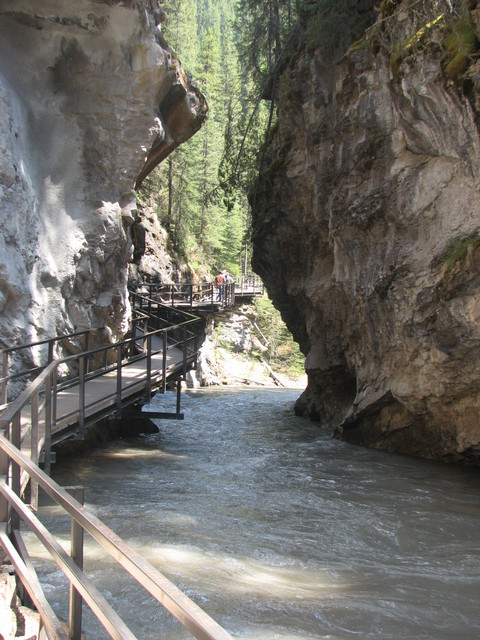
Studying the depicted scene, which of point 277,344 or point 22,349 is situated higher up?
point 22,349

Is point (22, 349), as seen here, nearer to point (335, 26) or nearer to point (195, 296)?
point (335, 26)

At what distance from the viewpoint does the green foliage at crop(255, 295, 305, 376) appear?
126 ft

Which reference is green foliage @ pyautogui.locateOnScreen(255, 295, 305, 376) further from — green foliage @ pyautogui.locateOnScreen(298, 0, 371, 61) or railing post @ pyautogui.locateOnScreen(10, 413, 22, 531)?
railing post @ pyautogui.locateOnScreen(10, 413, 22, 531)

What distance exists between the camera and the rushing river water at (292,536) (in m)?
4.76

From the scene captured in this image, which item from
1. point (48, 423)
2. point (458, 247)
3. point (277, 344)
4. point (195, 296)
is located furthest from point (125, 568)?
point (277, 344)

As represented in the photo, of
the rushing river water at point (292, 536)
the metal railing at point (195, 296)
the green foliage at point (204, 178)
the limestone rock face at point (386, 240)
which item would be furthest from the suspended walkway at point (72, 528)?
the green foliage at point (204, 178)

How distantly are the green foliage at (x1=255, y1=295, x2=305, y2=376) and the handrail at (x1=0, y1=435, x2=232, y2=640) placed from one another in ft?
113

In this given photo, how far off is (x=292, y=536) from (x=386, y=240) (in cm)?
734

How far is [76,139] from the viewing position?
1302 cm

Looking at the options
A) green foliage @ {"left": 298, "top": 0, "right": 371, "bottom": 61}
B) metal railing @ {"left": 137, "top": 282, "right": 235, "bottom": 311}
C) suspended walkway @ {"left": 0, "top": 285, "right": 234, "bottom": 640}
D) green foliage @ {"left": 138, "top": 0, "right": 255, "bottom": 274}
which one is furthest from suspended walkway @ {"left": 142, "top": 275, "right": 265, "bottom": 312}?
suspended walkway @ {"left": 0, "top": 285, "right": 234, "bottom": 640}

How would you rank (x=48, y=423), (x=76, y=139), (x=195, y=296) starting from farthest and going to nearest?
(x=195, y=296) < (x=76, y=139) < (x=48, y=423)

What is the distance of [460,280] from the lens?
9680 mm

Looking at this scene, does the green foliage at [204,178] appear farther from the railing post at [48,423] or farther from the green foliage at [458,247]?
the railing post at [48,423]

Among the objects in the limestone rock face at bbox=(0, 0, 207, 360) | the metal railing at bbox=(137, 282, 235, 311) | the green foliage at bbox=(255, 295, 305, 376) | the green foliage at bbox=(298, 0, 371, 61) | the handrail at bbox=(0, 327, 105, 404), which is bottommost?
the green foliage at bbox=(255, 295, 305, 376)
